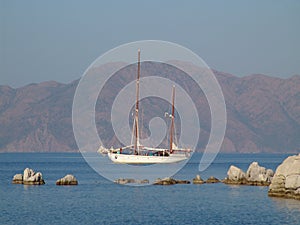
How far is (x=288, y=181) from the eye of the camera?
7000 cm

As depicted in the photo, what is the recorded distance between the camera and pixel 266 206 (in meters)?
65.1

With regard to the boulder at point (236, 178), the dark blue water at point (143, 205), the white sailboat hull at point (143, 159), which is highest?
the white sailboat hull at point (143, 159)

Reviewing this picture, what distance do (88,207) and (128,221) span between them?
1039 centimetres

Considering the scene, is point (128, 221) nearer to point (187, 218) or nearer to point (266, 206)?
point (187, 218)

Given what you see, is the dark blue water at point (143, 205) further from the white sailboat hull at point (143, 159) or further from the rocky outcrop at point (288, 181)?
the white sailboat hull at point (143, 159)

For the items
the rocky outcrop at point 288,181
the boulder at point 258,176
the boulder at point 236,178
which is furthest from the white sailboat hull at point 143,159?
the rocky outcrop at point 288,181

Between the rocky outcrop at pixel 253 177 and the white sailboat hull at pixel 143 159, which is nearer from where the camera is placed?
the rocky outcrop at pixel 253 177

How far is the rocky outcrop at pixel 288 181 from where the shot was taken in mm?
68650

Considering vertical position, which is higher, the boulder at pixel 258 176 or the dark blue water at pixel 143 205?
the boulder at pixel 258 176

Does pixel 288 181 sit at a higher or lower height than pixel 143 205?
higher

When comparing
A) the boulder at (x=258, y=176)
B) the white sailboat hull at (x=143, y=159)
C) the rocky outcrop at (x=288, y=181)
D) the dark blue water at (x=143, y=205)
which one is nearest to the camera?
the dark blue water at (x=143, y=205)

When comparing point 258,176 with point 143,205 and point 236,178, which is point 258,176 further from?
point 143,205

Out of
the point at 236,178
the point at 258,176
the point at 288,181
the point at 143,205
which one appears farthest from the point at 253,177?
the point at 143,205

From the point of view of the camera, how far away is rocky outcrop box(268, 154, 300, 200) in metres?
68.7
